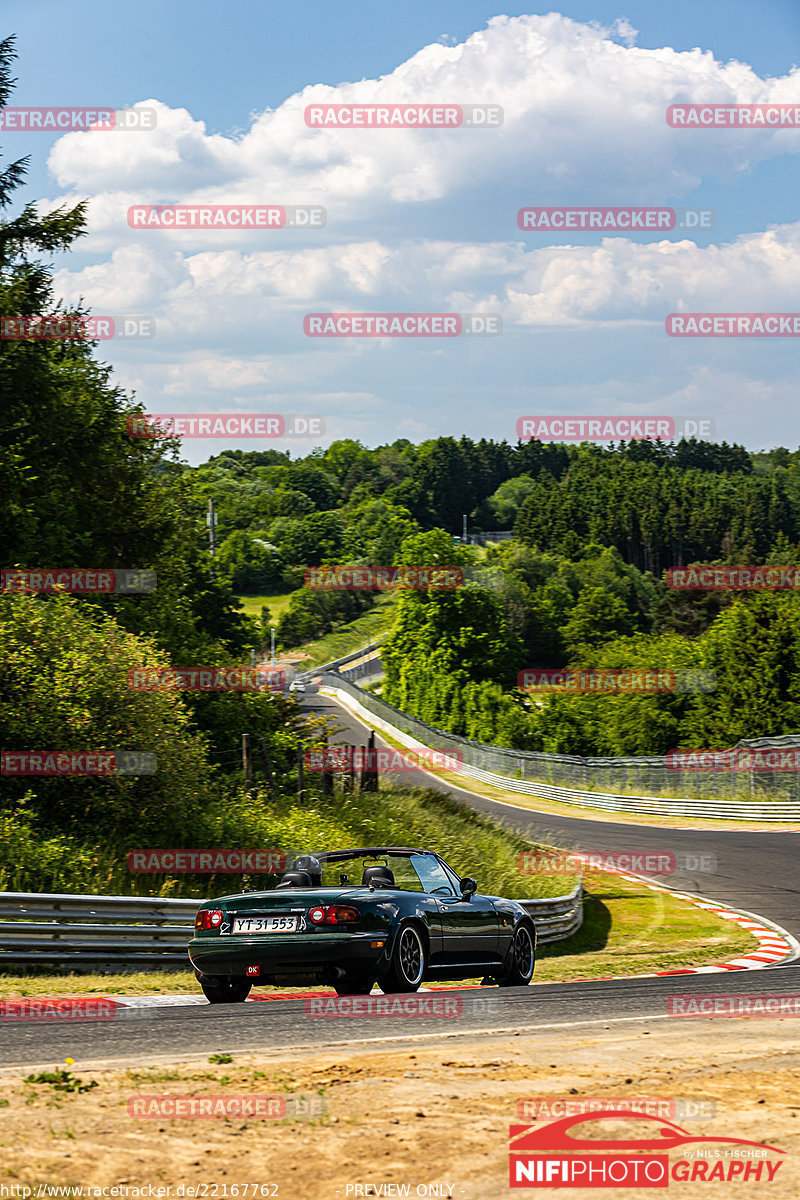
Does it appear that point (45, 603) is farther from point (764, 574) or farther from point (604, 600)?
point (604, 600)

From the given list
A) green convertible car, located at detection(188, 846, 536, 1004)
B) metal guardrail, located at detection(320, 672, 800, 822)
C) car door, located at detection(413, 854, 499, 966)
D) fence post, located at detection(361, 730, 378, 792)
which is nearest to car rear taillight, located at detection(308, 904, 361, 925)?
green convertible car, located at detection(188, 846, 536, 1004)

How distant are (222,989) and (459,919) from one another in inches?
81.7

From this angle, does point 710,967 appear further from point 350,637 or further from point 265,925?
point 350,637

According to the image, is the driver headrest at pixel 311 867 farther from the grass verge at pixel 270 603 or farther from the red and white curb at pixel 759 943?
the grass verge at pixel 270 603

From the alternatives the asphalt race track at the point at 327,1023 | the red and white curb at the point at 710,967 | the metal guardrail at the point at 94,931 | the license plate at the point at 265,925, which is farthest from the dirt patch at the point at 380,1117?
the metal guardrail at the point at 94,931

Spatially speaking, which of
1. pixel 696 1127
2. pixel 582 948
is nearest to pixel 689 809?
pixel 582 948

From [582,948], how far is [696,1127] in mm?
14941

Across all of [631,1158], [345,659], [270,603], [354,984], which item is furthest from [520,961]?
[270,603]

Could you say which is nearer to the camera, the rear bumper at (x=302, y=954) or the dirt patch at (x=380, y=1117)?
the dirt patch at (x=380, y=1117)

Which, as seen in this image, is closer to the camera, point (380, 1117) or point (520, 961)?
point (380, 1117)

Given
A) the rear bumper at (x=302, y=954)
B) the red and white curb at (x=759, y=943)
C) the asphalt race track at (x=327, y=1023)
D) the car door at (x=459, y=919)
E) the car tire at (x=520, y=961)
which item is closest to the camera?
the asphalt race track at (x=327, y=1023)

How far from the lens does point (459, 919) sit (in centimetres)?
1011

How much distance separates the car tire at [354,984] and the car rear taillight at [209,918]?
1022mm

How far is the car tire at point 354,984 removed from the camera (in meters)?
8.69
